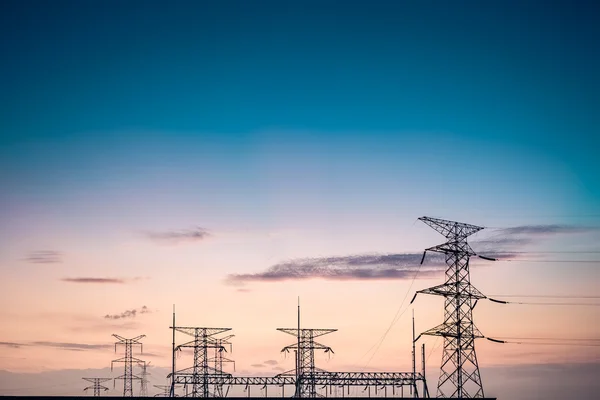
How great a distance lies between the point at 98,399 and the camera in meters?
131

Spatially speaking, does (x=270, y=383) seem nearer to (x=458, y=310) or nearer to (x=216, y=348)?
(x=216, y=348)

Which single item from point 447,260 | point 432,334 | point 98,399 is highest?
point 447,260

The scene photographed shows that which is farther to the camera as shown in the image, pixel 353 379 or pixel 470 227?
pixel 353 379

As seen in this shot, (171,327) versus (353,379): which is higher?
(171,327)

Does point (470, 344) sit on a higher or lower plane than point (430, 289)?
lower

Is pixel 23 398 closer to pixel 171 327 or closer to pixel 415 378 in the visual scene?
pixel 171 327

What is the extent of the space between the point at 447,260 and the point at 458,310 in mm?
7442

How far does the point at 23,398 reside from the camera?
486 feet

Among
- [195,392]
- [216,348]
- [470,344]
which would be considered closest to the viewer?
[470,344]

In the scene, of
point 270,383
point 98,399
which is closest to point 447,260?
point 98,399

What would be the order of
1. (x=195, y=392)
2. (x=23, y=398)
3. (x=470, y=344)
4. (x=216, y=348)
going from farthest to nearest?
(x=216, y=348)
(x=195, y=392)
(x=23, y=398)
(x=470, y=344)

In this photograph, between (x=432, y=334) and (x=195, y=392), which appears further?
(x=195, y=392)

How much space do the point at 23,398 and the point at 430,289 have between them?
70707 millimetres

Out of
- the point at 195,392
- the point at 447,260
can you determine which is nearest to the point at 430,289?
the point at 447,260
